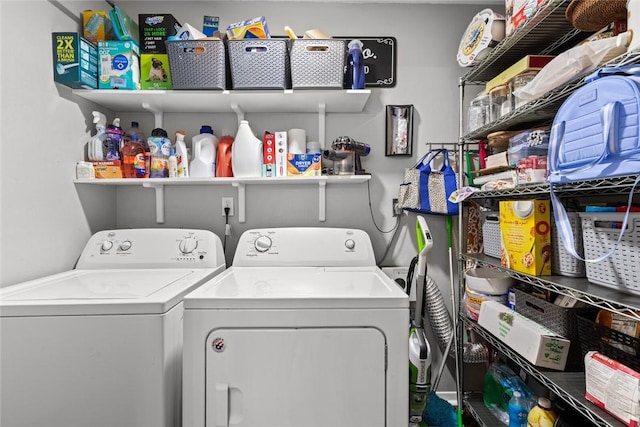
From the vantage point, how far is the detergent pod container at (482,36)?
5.51ft

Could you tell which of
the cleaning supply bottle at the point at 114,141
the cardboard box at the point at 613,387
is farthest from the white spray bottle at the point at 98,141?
the cardboard box at the point at 613,387

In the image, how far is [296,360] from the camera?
1.22m

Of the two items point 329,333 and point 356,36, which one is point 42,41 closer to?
point 356,36

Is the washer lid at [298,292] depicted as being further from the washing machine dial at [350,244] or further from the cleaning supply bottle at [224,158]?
the cleaning supply bottle at [224,158]

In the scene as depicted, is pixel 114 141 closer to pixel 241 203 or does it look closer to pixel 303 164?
pixel 241 203

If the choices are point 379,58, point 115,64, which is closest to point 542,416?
point 379,58

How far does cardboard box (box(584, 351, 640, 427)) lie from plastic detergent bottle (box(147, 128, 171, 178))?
213 cm

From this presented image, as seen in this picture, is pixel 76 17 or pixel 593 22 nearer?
pixel 593 22

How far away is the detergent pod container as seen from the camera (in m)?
1.68

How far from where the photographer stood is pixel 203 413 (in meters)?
1.22

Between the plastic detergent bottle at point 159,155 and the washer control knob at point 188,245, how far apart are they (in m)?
0.41

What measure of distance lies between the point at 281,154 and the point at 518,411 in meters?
1.75

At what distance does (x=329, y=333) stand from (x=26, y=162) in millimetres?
1583

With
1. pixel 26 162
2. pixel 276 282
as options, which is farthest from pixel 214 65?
pixel 276 282
